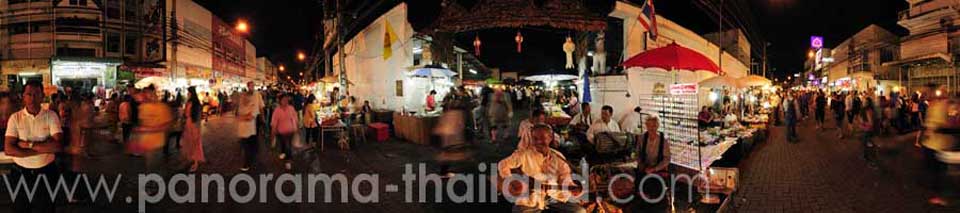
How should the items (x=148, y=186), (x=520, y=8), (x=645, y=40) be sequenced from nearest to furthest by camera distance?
(x=148, y=186) → (x=520, y=8) → (x=645, y=40)

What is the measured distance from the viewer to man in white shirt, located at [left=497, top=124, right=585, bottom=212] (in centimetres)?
394

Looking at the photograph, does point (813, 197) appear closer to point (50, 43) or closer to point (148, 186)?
point (148, 186)

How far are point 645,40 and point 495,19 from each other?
606cm

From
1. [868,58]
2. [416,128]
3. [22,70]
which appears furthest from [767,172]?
[868,58]

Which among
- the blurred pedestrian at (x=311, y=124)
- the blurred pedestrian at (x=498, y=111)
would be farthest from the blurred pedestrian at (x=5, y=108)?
the blurred pedestrian at (x=498, y=111)

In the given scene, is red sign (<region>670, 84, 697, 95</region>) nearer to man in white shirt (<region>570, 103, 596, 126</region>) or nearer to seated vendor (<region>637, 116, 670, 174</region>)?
seated vendor (<region>637, 116, 670, 174</region>)

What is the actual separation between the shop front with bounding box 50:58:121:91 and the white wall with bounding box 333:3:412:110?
14.8 metres

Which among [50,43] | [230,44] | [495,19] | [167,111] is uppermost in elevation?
[230,44]

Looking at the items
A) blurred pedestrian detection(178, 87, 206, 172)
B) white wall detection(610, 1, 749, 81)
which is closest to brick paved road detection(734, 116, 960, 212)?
white wall detection(610, 1, 749, 81)

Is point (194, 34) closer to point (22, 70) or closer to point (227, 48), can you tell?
point (22, 70)

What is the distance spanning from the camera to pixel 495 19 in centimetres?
906

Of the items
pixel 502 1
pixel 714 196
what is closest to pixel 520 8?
pixel 502 1

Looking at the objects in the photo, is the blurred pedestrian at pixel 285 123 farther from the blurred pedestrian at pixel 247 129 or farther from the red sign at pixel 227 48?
the red sign at pixel 227 48

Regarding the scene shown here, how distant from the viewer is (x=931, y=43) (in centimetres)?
2564
